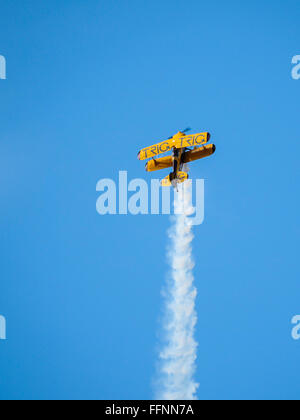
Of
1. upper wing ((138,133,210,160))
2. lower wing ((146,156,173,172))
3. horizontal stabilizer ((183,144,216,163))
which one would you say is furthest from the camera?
lower wing ((146,156,173,172))

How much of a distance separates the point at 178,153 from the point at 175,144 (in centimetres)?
63

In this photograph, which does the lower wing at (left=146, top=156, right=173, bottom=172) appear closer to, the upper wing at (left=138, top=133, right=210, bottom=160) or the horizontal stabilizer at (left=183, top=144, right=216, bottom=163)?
the upper wing at (left=138, top=133, right=210, bottom=160)

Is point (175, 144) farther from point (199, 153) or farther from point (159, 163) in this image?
point (159, 163)

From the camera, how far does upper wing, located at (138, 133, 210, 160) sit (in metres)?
31.9

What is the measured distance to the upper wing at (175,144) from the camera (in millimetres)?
31906

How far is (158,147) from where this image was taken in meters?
33.4

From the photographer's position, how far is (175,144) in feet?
107

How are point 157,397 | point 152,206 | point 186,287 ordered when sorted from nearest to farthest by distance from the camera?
point 157,397
point 186,287
point 152,206

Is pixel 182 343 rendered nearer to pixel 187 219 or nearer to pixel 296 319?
pixel 187 219

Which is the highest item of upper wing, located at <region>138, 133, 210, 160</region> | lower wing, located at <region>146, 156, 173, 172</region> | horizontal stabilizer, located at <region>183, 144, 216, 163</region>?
upper wing, located at <region>138, 133, 210, 160</region>

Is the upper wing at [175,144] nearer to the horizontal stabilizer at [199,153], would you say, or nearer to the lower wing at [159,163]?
the lower wing at [159,163]
